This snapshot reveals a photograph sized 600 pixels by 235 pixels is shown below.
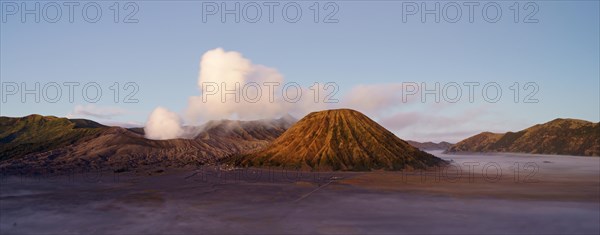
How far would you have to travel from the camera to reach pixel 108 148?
91812 mm

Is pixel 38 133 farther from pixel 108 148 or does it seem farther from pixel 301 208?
pixel 301 208

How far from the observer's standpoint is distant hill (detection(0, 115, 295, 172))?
3071 inches

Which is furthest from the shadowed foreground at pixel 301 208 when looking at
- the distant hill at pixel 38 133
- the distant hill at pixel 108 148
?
the distant hill at pixel 38 133

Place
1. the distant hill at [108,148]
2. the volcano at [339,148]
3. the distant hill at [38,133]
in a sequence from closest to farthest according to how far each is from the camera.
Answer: the volcano at [339,148], the distant hill at [108,148], the distant hill at [38,133]

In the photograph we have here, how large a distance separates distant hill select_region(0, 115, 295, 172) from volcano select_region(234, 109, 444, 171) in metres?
17.3

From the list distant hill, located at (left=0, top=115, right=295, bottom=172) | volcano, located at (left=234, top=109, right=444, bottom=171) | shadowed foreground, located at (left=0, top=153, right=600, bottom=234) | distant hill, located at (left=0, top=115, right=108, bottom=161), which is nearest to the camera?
shadowed foreground, located at (left=0, top=153, right=600, bottom=234)

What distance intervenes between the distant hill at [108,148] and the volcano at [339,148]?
56.7 feet

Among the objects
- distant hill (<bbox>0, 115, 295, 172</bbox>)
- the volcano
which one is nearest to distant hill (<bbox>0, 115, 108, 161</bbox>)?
distant hill (<bbox>0, 115, 295, 172</bbox>)

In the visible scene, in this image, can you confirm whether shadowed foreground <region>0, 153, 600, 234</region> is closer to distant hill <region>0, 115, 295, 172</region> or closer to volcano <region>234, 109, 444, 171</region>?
volcano <region>234, 109, 444, 171</region>

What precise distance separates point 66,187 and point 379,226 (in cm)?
3558

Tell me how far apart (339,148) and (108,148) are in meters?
49.9

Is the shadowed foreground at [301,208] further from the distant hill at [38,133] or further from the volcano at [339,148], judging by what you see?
the distant hill at [38,133]

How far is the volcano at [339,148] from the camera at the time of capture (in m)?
70.2

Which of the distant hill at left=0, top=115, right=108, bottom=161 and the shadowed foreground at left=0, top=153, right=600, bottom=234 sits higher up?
the distant hill at left=0, top=115, right=108, bottom=161
